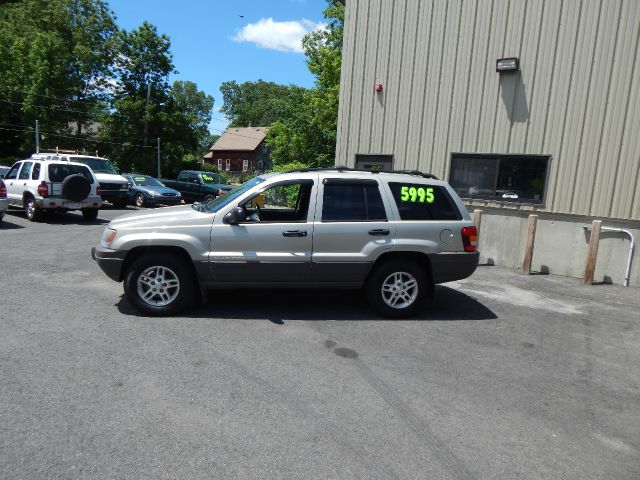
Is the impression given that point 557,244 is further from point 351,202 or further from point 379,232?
point 351,202

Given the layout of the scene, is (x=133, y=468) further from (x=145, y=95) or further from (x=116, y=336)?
(x=145, y=95)

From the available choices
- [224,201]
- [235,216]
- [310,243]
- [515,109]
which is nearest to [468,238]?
[310,243]

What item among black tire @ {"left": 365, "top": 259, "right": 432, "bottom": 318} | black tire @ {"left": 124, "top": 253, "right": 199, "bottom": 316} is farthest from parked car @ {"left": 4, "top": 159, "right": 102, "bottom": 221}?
black tire @ {"left": 365, "top": 259, "right": 432, "bottom": 318}

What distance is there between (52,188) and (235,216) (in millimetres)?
10239

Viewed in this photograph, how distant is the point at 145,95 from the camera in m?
42.5

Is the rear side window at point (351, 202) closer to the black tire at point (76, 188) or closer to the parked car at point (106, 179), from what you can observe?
the black tire at point (76, 188)

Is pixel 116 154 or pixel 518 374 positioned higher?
pixel 116 154

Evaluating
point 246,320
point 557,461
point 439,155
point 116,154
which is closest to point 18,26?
point 116,154

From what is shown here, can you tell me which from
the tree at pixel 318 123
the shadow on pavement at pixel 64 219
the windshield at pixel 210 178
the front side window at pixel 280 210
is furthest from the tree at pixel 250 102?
the front side window at pixel 280 210

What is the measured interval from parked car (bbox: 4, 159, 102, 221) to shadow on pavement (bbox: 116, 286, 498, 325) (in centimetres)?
859

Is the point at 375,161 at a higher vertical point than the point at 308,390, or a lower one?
higher

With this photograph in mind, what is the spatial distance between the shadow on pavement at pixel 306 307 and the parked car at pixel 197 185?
15988 millimetres

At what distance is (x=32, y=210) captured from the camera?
13414 mm

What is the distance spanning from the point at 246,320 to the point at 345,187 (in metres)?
2.06
